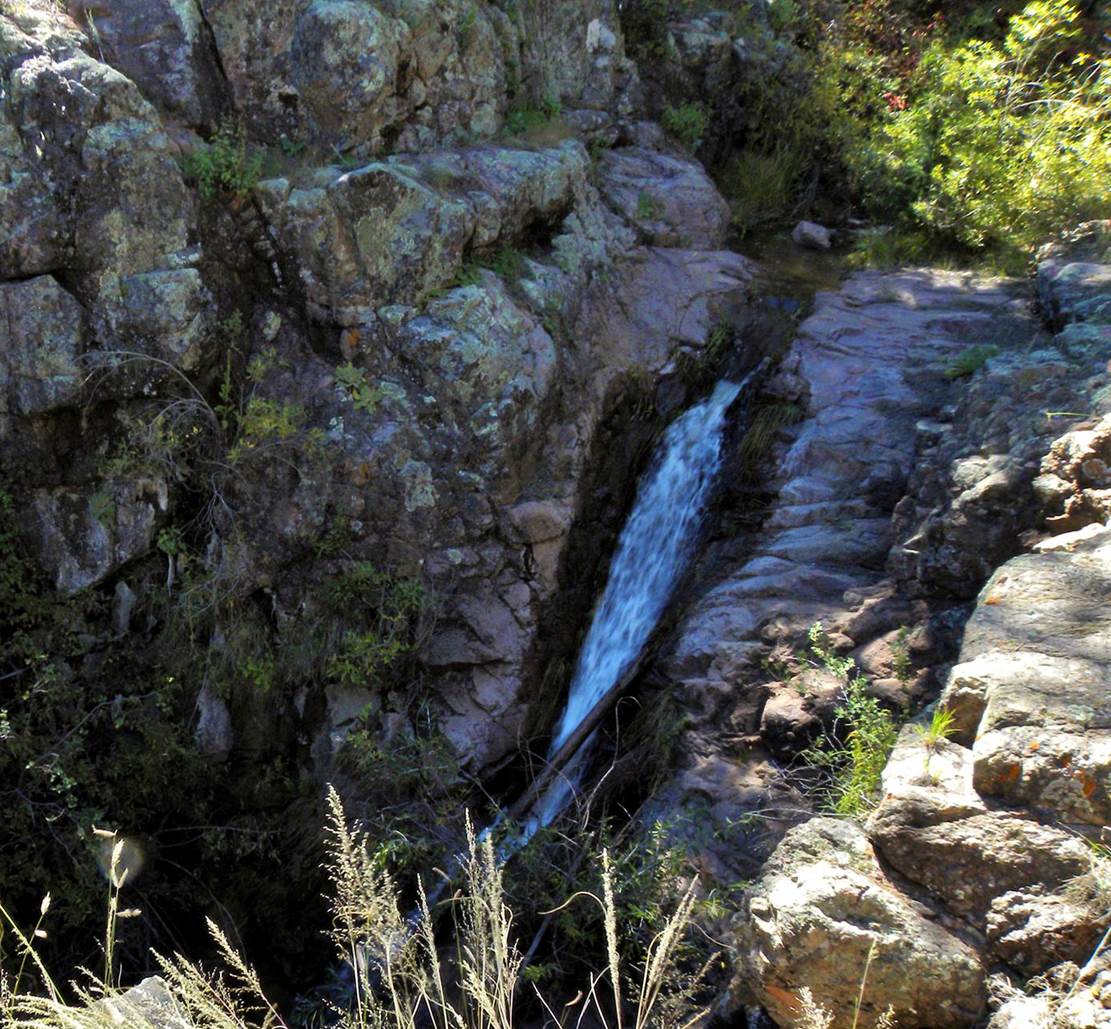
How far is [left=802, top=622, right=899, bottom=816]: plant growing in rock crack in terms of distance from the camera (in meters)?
3.50

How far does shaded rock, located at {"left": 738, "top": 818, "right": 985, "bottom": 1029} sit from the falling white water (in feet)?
8.17

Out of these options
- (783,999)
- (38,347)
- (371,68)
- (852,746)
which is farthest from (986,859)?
(371,68)

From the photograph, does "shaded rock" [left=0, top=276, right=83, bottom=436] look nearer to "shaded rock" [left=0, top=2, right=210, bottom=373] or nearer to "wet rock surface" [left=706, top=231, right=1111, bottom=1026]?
"shaded rock" [left=0, top=2, right=210, bottom=373]

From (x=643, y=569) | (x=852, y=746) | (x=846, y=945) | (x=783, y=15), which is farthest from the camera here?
(x=783, y=15)

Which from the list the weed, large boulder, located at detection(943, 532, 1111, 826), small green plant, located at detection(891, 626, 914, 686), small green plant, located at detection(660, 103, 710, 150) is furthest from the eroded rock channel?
the weed

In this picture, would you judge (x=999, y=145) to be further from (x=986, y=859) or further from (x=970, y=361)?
(x=986, y=859)

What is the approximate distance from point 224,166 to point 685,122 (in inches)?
166

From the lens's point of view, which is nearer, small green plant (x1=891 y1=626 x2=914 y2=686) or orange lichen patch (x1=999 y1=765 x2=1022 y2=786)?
orange lichen patch (x1=999 y1=765 x2=1022 y2=786)

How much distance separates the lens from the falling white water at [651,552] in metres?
5.52

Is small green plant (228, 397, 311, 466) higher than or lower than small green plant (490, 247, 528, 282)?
lower

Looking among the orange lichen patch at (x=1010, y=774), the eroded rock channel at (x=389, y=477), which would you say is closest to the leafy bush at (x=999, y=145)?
the eroded rock channel at (x=389, y=477)

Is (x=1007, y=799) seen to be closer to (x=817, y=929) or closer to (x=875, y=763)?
(x=817, y=929)

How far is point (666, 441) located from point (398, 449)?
173 centimetres

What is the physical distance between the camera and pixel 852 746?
12.8 ft
